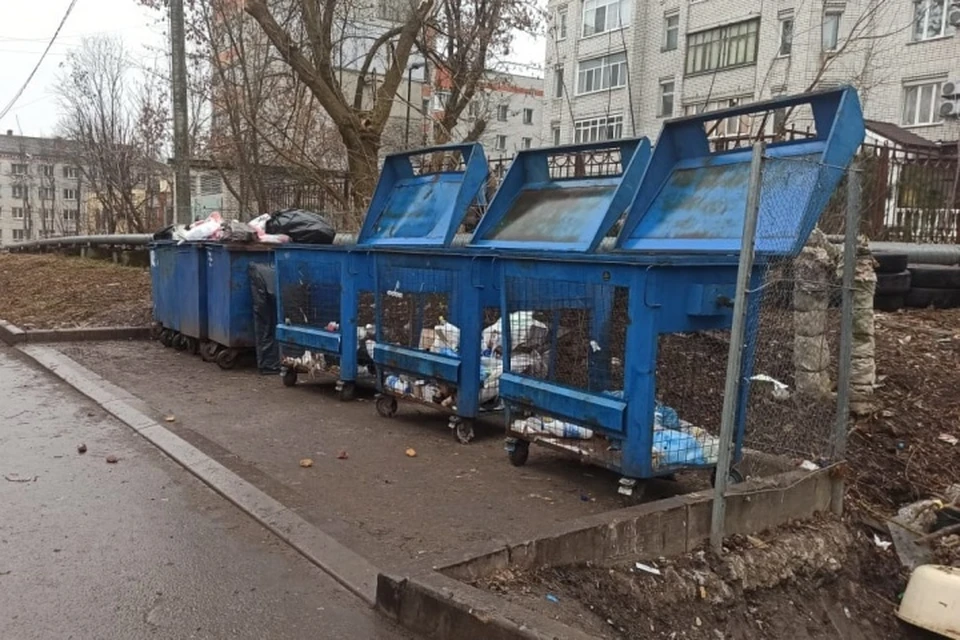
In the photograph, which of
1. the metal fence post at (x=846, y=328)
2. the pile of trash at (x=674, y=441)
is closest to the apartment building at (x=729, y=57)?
the metal fence post at (x=846, y=328)

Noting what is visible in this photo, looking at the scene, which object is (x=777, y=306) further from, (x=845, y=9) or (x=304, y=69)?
(x=845, y=9)

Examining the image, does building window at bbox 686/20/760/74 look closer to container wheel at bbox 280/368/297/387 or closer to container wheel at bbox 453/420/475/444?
container wheel at bbox 280/368/297/387

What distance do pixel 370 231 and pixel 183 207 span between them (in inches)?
247

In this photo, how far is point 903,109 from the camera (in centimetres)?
2781

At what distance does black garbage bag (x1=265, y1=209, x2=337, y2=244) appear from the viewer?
A: 27.7 ft

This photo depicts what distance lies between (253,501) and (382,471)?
0.93m

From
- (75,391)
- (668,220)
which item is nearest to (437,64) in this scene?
(75,391)

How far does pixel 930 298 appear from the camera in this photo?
834 cm

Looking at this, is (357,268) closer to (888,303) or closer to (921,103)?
(888,303)

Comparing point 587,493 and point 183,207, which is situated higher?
point 183,207

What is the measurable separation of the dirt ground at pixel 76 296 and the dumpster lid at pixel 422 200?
17.7 ft

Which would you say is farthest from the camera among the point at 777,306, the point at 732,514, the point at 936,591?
the point at 777,306

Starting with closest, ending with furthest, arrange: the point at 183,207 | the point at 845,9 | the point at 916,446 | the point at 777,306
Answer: the point at 777,306
the point at 916,446
the point at 183,207
the point at 845,9

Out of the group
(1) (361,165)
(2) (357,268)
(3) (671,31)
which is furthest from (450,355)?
(3) (671,31)
